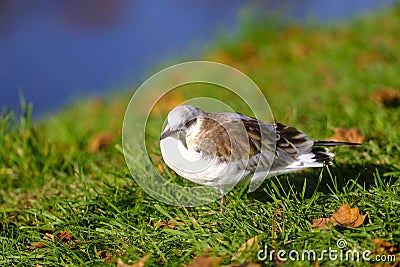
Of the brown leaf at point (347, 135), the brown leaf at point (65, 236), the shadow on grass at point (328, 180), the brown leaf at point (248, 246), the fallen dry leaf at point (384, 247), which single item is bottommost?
the fallen dry leaf at point (384, 247)

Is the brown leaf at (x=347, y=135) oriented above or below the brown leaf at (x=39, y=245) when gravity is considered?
below

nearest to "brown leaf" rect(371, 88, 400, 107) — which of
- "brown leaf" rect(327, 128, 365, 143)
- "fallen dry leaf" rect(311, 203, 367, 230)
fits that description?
"brown leaf" rect(327, 128, 365, 143)

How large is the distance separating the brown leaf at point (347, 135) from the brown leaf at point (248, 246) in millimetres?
1692

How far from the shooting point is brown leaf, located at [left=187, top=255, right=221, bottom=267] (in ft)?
8.81

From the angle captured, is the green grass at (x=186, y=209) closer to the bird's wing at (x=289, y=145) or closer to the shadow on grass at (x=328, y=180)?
the shadow on grass at (x=328, y=180)

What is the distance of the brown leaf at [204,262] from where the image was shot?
2.69m

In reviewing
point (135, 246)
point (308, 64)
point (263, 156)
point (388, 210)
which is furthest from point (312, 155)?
point (308, 64)

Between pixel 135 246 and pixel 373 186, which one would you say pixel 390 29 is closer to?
pixel 373 186

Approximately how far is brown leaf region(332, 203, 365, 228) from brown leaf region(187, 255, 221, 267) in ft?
2.37

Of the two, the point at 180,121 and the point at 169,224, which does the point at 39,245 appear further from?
the point at 180,121

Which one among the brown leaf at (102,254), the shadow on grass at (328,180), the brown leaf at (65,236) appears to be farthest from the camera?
the shadow on grass at (328,180)

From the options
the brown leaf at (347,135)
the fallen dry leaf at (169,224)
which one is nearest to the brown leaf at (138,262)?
the fallen dry leaf at (169,224)

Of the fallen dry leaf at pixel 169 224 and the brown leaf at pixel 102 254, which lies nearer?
the brown leaf at pixel 102 254

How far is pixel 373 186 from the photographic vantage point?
11.3 feet
